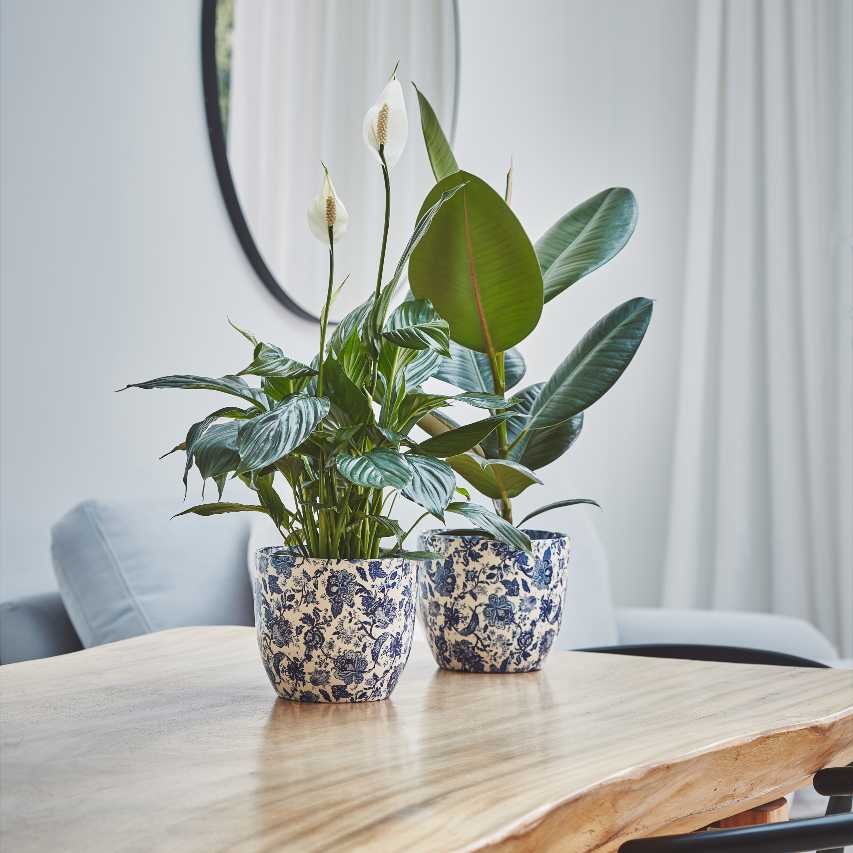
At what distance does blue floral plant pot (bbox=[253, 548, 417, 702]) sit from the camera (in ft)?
2.83

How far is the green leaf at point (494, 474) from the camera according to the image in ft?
3.15

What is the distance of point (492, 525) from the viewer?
0.89 metres

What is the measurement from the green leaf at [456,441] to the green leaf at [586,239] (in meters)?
0.23

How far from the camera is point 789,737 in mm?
790

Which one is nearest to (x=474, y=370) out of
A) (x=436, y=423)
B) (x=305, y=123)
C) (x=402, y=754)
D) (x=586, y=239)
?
(x=436, y=423)

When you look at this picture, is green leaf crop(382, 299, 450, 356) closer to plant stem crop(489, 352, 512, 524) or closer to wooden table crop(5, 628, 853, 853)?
plant stem crop(489, 352, 512, 524)

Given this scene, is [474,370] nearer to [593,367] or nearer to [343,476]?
[593,367]

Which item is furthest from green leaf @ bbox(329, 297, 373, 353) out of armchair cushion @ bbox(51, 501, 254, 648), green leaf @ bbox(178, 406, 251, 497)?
armchair cushion @ bbox(51, 501, 254, 648)

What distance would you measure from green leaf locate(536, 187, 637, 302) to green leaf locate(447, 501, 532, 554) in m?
0.27

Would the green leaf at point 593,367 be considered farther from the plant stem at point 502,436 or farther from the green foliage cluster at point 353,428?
the green foliage cluster at point 353,428

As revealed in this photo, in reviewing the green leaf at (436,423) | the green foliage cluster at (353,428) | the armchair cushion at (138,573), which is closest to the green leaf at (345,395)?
the green foliage cluster at (353,428)

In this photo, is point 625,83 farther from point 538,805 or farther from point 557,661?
point 538,805

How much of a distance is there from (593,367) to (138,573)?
735 millimetres

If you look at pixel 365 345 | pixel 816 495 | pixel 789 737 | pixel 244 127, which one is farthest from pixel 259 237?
pixel 816 495
